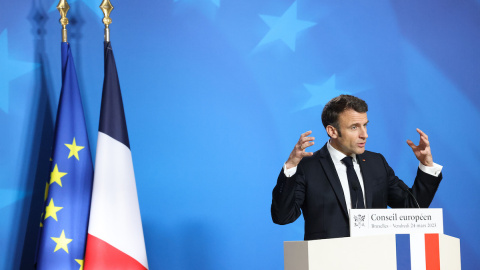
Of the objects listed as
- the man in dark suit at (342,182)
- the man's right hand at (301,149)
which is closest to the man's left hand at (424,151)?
the man in dark suit at (342,182)

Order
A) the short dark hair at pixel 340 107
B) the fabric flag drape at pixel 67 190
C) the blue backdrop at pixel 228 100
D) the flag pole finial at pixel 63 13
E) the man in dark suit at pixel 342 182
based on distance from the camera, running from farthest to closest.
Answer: the blue backdrop at pixel 228 100, the flag pole finial at pixel 63 13, the fabric flag drape at pixel 67 190, the short dark hair at pixel 340 107, the man in dark suit at pixel 342 182

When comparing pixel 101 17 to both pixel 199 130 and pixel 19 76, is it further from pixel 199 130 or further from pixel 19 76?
pixel 199 130

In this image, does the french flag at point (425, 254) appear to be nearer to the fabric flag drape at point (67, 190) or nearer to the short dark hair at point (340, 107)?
the short dark hair at point (340, 107)

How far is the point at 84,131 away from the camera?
3.25 metres

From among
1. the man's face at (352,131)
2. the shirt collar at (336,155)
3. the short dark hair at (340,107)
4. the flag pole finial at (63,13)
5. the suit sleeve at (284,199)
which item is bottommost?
the suit sleeve at (284,199)

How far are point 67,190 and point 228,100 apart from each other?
4.28 ft

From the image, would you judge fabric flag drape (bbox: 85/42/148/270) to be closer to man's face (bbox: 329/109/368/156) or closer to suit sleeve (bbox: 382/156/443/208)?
man's face (bbox: 329/109/368/156)

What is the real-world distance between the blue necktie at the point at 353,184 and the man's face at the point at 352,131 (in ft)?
0.19

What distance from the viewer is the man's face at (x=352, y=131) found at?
2867 millimetres

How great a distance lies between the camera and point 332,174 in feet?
9.51

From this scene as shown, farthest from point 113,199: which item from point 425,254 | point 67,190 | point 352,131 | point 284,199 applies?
point 425,254

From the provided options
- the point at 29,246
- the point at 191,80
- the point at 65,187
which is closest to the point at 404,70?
the point at 191,80

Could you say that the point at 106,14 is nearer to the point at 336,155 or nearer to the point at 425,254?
the point at 336,155

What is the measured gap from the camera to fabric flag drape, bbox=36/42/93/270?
3.05m
